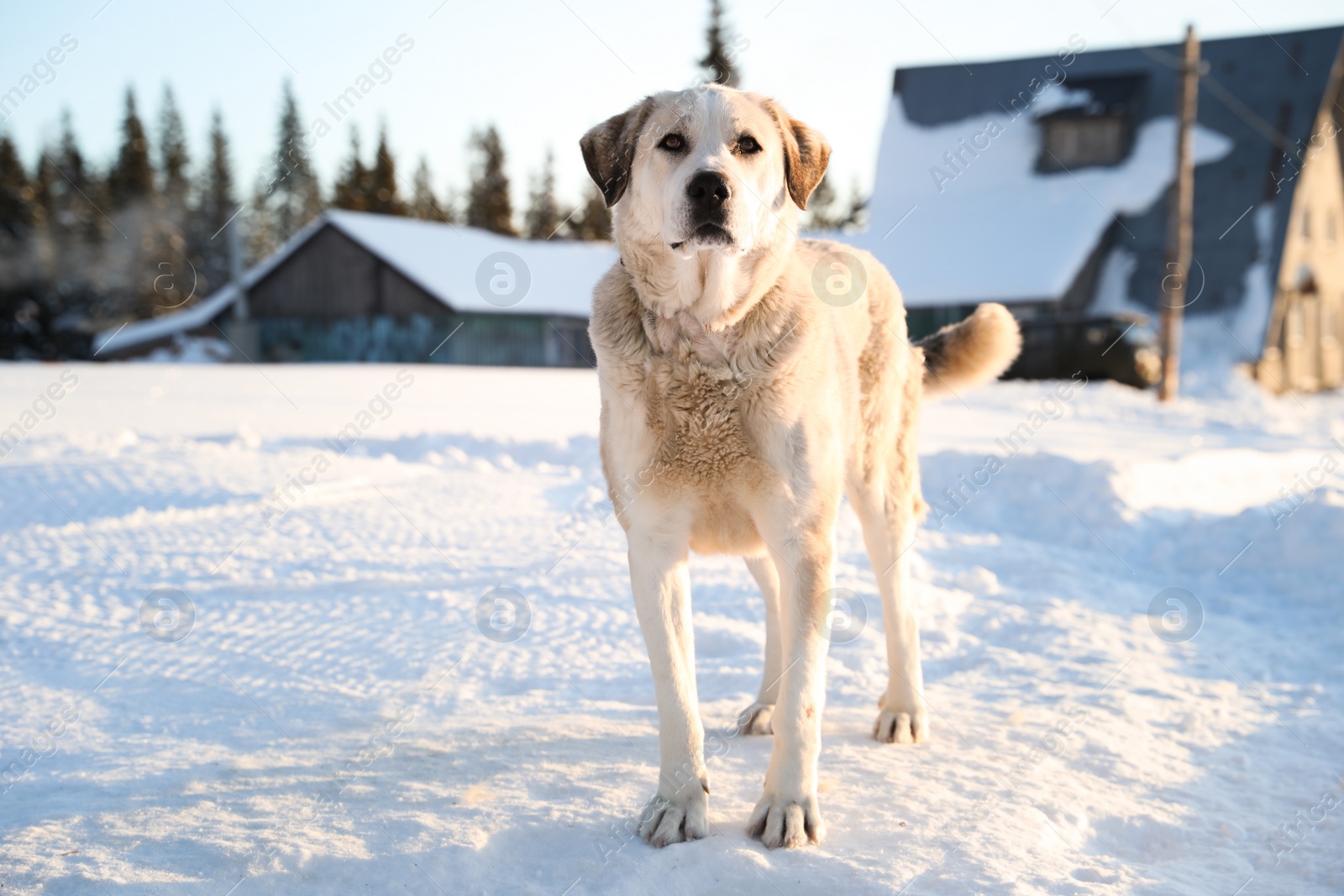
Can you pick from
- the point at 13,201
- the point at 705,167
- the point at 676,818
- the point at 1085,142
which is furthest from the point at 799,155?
the point at 13,201

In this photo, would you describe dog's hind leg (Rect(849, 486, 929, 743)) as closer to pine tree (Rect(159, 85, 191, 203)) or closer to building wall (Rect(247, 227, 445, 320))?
building wall (Rect(247, 227, 445, 320))

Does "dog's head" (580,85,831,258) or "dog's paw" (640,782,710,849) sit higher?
"dog's head" (580,85,831,258)

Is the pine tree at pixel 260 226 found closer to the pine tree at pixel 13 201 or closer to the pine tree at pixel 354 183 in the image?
the pine tree at pixel 354 183

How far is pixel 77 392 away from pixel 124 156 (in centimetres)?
4596

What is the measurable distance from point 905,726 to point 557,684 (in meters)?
1.61

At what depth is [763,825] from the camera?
2904mm

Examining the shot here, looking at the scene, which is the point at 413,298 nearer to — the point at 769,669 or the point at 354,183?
the point at 354,183

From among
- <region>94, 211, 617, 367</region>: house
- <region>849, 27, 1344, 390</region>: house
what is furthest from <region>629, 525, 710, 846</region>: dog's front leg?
<region>94, 211, 617, 367</region>: house

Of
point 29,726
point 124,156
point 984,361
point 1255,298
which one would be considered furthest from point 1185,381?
point 124,156

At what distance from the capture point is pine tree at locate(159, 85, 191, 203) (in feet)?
184

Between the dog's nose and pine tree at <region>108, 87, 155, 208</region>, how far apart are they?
56.6 meters

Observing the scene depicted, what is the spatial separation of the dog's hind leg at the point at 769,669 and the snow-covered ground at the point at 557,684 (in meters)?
0.17

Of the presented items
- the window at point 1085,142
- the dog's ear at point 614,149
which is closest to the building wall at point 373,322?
the window at point 1085,142

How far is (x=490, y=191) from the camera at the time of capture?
5500 centimetres
